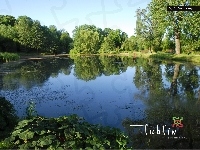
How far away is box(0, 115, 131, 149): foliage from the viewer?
4161 mm

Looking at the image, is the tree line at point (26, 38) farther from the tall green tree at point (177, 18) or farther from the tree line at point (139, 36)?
the tall green tree at point (177, 18)

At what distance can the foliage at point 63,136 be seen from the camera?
13.7 ft

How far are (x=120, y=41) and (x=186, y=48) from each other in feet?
197

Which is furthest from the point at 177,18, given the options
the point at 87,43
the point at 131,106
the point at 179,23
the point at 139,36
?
the point at 87,43

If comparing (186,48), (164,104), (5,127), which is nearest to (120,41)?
(186,48)

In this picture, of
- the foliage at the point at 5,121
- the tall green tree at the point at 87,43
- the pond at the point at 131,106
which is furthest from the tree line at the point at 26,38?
the foliage at the point at 5,121

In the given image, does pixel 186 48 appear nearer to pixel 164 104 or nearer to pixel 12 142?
pixel 164 104

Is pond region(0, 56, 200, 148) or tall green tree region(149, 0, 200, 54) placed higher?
tall green tree region(149, 0, 200, 54)

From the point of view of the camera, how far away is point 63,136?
4.61 meters

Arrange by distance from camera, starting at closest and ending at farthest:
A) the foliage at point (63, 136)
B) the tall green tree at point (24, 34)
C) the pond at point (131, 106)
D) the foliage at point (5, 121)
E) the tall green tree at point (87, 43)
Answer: the foliage at point (63, 136) < the foliage at point (5, 121) < the pond at point (131, 106) < the tall green tree at point (24, 34) < the tall green tree at point (87, 43)

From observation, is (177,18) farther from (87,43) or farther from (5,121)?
(87,43)

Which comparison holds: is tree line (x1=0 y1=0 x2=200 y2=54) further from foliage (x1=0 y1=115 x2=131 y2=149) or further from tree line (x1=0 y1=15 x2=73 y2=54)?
foliage (x1=0 y1=115 x2=131 y2=149)

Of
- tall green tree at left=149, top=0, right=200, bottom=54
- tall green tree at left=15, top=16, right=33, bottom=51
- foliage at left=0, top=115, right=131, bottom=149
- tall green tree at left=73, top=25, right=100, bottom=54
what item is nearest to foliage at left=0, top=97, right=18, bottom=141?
foliage at left=0, top=115, right=131, bottom=149

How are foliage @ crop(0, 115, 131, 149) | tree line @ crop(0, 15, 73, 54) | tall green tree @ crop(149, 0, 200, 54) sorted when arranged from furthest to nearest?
tree line @ crop(0, 15, 73, 54)
tall green tree @ crop(149, 0, 200, 54)
foliage @ crop(0, 115, 131, 149)
